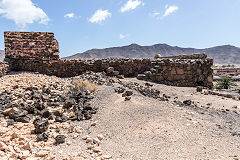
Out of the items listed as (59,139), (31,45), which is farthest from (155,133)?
(31,45)

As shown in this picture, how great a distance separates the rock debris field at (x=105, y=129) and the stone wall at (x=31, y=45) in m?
3.99

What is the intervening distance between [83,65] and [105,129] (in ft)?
22.8

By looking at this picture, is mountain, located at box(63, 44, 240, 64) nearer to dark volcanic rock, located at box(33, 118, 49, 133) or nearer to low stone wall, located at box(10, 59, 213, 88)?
low stone wall, located at box(10, 59, 213, 88)

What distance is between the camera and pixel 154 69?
10.9 metres

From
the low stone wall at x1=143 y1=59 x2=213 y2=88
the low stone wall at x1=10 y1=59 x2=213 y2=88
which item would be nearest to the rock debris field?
the low stone wall at x1=10 y1=59 x2=213 y2=88

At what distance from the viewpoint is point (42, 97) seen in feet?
17.7

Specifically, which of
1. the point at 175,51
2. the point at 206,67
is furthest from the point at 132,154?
the point at 175,51

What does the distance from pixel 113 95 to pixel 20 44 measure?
272 inches

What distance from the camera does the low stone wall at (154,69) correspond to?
10.2 m

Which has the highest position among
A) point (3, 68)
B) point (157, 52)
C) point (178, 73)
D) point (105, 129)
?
point (157, 52)

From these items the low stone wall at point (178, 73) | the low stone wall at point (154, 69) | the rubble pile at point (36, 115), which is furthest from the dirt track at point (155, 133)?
the low stone wall at point (178, 73)

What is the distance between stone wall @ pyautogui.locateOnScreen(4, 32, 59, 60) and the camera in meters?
9.27

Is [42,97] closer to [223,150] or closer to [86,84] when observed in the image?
[86,84]

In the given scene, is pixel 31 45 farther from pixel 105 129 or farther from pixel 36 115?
pixel 105 129
